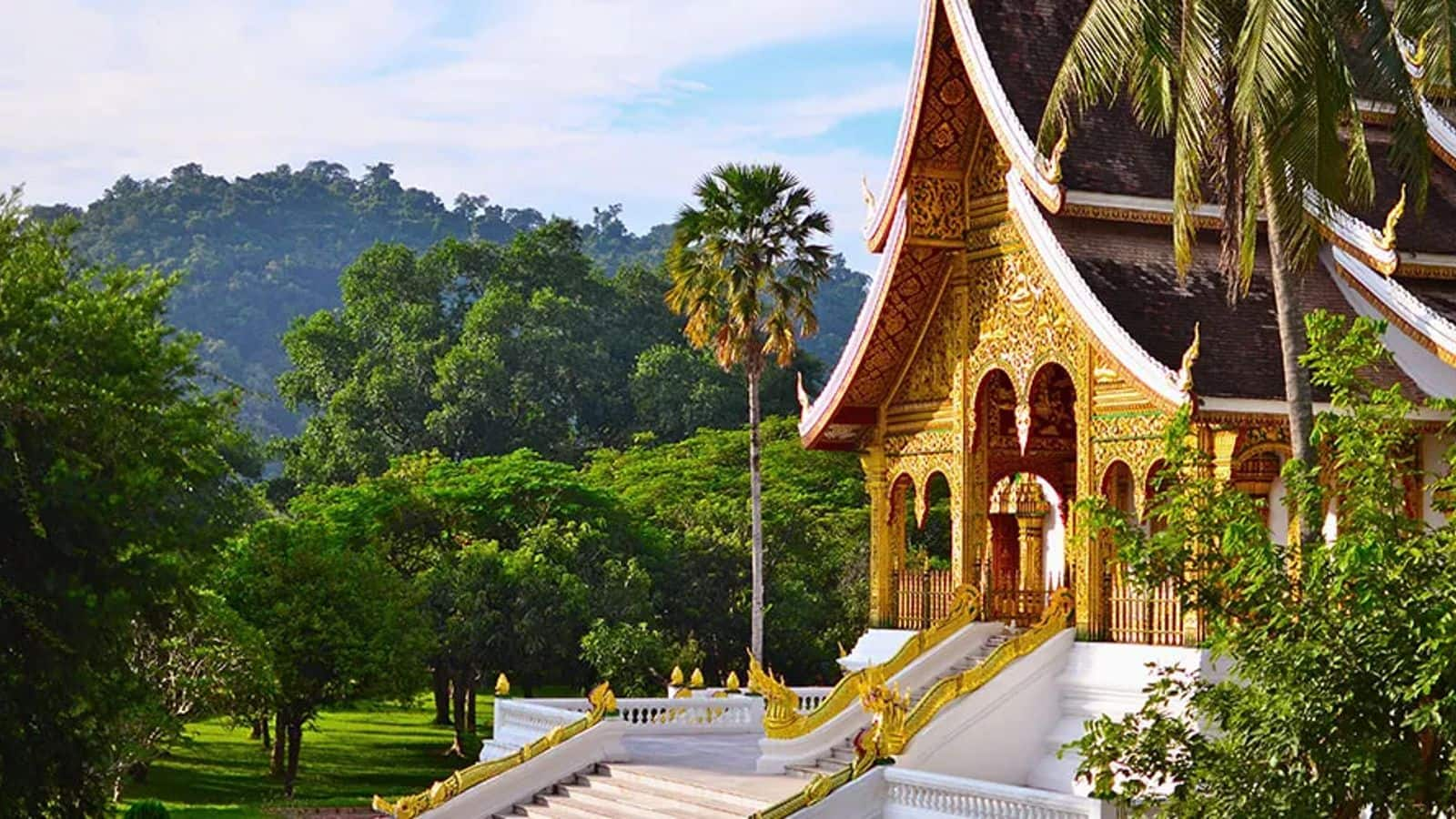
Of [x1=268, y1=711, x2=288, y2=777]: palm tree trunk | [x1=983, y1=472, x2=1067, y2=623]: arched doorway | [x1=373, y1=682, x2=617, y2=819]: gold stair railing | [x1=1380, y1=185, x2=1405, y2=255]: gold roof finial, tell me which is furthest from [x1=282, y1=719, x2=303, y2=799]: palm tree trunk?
[x1=1380, y1=185, x2=1405, y2=255]: gold roof finial

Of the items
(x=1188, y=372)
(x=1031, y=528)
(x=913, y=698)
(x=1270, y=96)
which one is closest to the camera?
(x=1270, y=96)

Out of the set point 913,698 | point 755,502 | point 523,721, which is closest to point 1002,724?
point 913,698

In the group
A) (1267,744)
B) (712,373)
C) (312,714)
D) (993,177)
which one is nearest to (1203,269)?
(993,177)

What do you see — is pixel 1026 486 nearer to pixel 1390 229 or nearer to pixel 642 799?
pixel 642 799

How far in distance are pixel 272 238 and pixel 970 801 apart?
139 meters

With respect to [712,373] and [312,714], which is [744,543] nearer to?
[312,714]

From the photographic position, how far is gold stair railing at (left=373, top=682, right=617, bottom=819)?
71.6 feet

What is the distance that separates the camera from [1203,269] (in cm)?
1997

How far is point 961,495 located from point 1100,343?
344 centimetres

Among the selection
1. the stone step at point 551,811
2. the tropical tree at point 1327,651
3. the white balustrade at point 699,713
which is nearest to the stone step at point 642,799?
the stone step at point 551,811

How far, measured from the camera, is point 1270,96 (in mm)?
13695

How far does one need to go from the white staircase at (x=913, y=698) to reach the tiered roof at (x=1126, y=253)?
132 inches

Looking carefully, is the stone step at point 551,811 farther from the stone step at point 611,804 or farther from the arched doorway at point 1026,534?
the arched doorway at point 1026,534

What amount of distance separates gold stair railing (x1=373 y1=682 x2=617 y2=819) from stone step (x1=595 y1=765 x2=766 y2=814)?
62 cm
